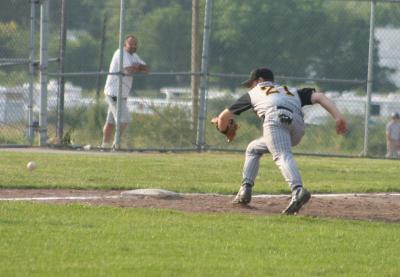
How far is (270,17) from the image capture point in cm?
2198

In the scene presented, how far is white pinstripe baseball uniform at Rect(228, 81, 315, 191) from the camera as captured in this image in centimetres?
1138

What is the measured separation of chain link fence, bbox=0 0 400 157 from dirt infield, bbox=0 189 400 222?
26.0ft

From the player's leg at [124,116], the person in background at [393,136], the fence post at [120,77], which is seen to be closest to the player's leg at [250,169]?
the fence post at [120,77]

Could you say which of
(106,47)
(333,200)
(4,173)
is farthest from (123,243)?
(106,47)

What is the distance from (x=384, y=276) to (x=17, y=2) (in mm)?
14674

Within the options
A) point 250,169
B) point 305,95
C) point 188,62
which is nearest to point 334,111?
point 305,95

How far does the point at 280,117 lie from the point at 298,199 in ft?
2.80

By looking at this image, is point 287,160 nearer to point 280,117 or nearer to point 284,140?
point 284,140

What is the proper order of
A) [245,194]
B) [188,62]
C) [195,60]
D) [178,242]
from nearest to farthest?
[178,242], [245,194], [195,60], [188,62]

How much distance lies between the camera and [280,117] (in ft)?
37.6

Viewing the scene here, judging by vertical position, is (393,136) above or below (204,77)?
below

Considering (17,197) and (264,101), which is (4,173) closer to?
(17,197)

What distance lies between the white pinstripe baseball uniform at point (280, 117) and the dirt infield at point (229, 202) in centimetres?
49

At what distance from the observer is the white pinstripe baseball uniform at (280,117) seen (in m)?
11.4
